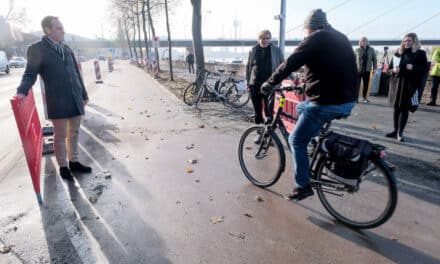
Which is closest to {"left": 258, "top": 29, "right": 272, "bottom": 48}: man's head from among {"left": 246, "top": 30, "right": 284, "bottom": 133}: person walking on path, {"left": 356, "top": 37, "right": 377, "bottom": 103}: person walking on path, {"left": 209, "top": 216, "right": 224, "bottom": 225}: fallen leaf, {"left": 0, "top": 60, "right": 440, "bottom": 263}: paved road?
{"left": 246, "top": 30, "right": 284, "bottom": 133}: person walking on path

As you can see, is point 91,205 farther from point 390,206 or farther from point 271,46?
point 271,46

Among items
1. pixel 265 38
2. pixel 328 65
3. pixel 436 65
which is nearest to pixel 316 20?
pixel 328 65

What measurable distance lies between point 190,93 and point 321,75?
29.2 feet

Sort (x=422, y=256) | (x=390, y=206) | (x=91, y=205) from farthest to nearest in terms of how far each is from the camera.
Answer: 1. (x=91, y=205)
2. (x=390, y=206)
3. (x=422, y=256)

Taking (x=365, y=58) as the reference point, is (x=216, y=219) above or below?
below

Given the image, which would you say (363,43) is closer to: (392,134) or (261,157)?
(392,134)

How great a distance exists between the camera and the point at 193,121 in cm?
855

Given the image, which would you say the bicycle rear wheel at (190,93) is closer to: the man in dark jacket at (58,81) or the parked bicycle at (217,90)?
the parked bicycle at (217,90)

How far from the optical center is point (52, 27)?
165 inches

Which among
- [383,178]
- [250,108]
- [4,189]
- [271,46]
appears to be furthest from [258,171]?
[250,108]

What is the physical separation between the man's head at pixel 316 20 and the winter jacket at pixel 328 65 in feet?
0.27

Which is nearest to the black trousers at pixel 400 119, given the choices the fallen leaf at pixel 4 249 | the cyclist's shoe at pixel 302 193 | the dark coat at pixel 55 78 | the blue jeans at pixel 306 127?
the blue jeans at pixel 306 127

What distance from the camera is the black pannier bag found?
3.05 m

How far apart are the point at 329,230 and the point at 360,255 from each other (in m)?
0.44
